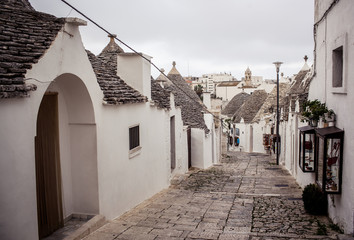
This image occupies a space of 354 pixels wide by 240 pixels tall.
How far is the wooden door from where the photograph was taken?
671 cm

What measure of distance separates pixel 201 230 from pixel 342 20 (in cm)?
559

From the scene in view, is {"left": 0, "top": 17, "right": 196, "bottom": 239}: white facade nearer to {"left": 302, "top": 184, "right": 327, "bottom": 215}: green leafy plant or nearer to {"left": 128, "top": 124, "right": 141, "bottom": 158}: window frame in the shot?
{"left": 128, "top": 124, "right": 141, "bottom": 158}: window frame

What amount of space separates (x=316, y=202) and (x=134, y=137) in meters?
5.31

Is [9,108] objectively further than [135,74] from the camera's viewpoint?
No

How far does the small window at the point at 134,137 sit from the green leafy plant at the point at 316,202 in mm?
5014

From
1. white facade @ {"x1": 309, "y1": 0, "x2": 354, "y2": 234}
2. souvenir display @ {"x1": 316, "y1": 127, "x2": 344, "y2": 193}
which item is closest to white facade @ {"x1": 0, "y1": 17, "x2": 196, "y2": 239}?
souvenir display @ {"x1": 316, "y1": 127, "x2": 344, "y2": 193}

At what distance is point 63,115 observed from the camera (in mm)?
7824

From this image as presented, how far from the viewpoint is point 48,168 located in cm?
702

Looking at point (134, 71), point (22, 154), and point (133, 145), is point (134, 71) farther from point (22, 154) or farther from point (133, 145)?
point (22, 154)

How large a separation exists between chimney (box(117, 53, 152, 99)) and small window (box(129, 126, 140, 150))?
1455 millimetres

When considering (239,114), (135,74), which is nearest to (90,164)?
(135,74)

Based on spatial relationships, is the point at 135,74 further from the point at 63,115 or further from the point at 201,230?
the point at 201,230

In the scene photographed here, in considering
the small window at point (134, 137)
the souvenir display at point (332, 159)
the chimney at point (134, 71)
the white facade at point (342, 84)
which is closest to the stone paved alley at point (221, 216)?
the white facade at point (342, 84)

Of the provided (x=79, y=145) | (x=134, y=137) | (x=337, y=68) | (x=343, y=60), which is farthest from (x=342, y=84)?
(x=79, y=145)
